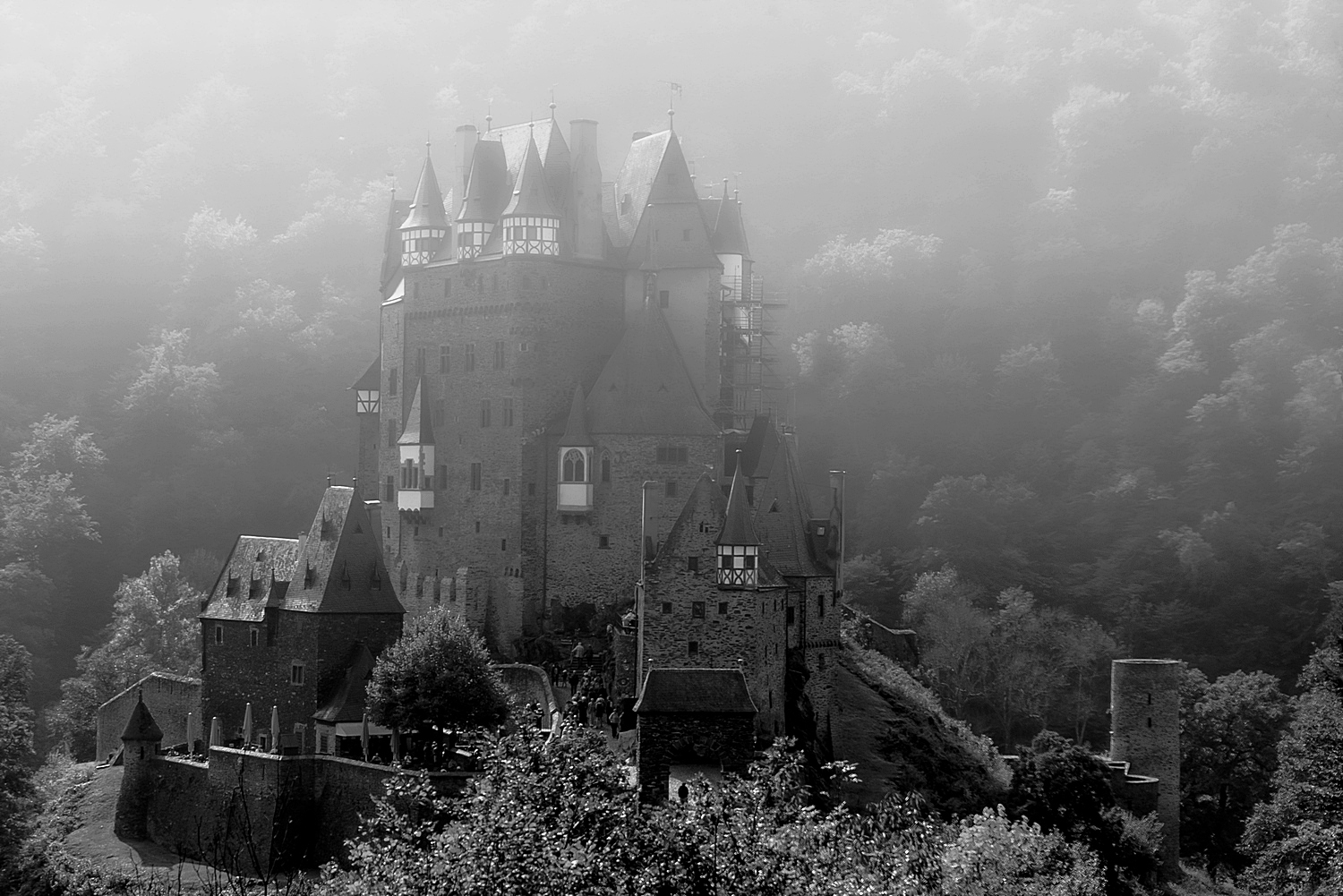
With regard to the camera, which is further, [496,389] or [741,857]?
[496,389]

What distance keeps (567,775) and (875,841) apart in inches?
182

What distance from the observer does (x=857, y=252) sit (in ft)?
288

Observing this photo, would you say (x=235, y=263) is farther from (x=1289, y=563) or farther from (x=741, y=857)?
(x=741, y=857)

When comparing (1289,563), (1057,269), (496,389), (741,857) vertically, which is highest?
(1057,269)

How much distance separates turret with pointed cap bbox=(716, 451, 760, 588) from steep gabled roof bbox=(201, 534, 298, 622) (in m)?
11.8

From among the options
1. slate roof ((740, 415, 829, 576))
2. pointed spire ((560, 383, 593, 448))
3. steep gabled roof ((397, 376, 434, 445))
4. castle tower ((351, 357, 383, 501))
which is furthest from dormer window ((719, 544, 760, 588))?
castle tower ((351, 357, 383, 501))

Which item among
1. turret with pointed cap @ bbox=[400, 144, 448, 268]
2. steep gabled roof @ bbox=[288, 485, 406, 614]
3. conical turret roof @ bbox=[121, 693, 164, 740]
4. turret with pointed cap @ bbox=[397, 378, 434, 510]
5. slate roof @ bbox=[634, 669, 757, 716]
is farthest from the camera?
turret with pointed cap @ bbox=[400, 144, 448, 268]

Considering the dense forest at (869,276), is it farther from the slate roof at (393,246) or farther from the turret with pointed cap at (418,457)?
the turret with pointed cap at (418,457)

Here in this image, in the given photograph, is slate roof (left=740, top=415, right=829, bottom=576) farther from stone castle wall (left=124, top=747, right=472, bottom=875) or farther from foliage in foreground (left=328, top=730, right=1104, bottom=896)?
foliage in foreground (left=328, top=730, right=1104, bottom=896)

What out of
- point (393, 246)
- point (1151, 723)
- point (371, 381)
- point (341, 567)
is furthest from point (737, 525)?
point (393, 246)

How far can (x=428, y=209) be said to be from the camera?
5362cm

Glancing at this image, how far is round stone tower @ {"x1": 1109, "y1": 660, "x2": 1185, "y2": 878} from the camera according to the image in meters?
49.2

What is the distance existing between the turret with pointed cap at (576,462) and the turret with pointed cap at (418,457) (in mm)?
4062

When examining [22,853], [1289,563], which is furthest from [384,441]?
[1289,563]
